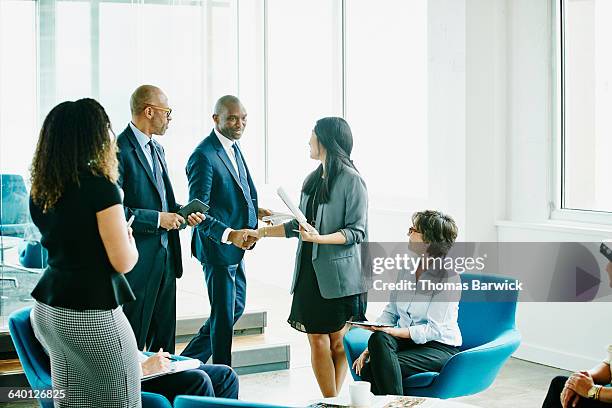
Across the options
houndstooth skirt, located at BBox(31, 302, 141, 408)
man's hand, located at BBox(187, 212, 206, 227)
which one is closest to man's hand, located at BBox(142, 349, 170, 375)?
houndstooth skirt, located at BBox(31, 302, 141, 408)

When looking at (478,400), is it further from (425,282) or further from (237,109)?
(237,109)

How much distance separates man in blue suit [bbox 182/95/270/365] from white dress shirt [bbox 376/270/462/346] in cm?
110

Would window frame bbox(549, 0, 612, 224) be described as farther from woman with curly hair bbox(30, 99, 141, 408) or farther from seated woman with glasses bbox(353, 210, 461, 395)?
woman with curly hair bbox(30, 99, 141, 408)

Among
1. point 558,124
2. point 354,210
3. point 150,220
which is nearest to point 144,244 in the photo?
point 150,220

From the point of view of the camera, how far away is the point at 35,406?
4.66m

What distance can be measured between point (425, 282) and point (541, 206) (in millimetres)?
2279

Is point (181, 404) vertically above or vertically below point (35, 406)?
above

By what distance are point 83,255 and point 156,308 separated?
66.0 inches

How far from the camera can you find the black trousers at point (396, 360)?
362 cm

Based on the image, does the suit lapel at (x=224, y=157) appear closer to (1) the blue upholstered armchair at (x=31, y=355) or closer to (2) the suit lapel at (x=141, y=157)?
(2) the suit lapel at (x=141, y=157)

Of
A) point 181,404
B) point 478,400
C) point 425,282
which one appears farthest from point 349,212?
point 181,404

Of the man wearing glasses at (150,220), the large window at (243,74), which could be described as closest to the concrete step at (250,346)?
the large window at (243,74)

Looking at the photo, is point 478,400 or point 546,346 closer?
point 478,400

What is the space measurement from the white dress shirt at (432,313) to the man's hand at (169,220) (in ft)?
3.77
